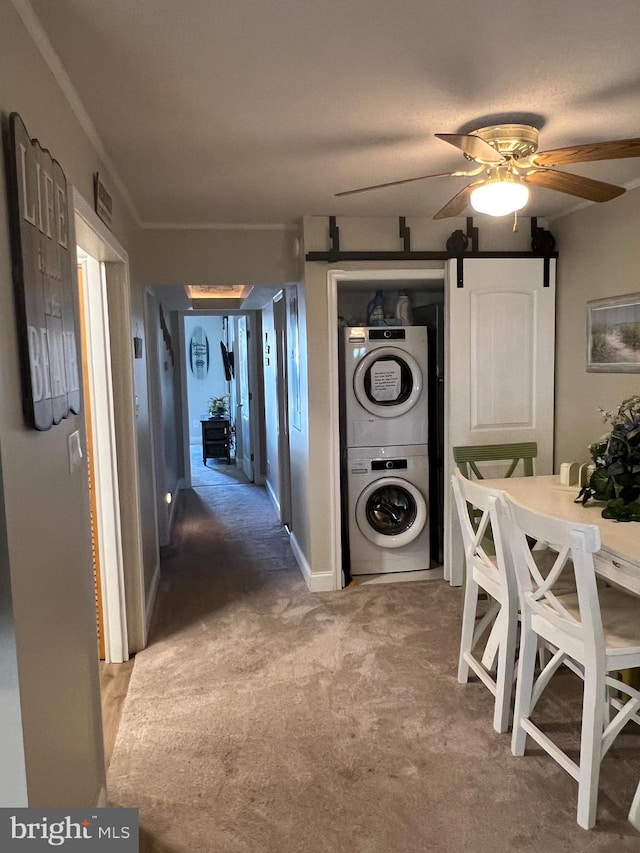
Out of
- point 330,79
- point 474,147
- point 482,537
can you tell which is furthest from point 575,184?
point 482,537

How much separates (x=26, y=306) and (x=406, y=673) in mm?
2247

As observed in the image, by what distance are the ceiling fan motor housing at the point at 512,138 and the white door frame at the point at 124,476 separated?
1.52 meters

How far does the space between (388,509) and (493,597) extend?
5.29 feet

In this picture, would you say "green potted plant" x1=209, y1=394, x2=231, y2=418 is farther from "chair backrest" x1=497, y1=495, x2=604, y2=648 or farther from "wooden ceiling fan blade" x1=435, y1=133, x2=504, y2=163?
"wooden ceiling fan blade" x1=435, y1=133, x2=504, y2=163

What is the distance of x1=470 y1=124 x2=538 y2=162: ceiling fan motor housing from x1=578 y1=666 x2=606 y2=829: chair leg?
1.75 metres

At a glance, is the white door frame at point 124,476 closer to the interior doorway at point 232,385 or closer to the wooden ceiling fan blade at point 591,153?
the wooden ceiling fan blade at point 591,153

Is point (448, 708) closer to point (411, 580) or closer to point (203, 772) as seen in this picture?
point (203, 772)

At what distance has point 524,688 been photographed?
216 cm

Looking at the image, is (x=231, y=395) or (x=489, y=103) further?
(x=231, y=395)

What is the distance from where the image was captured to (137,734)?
2361mm

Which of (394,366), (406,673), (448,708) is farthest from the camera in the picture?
→ (394,366)

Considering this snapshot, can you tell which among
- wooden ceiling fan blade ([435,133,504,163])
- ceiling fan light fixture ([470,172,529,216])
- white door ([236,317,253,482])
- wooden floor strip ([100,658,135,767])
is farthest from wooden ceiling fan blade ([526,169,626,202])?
white door ([236,317,253,482])

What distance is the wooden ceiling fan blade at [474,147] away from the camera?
1822mm

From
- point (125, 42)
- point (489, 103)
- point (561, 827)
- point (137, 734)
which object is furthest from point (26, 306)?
point (561, 827)
